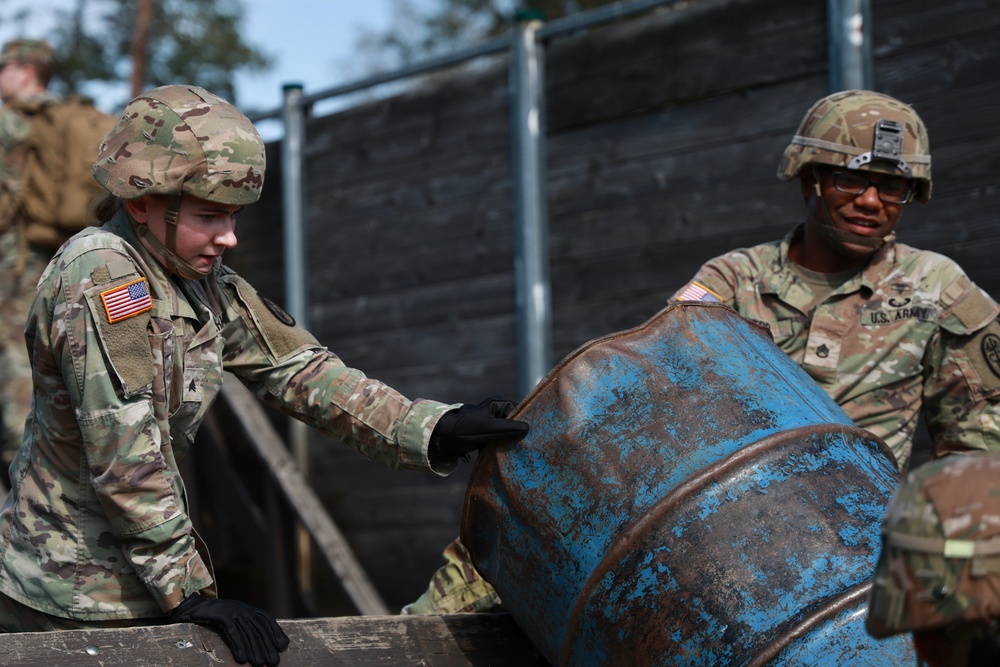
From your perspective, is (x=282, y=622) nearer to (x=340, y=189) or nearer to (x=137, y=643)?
(x=137, y=643)

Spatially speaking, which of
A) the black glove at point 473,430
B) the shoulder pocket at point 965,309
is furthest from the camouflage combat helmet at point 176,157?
the shoulder pocket at point 965,309

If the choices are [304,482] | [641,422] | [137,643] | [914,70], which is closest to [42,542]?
[137,643]

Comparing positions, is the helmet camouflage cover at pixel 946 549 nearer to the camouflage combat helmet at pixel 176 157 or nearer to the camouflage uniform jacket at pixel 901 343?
the camouflage combat helmet at pixel 176 157

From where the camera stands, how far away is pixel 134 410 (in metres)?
2.41

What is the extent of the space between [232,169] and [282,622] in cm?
91

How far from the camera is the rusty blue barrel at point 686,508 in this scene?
2.26 metres

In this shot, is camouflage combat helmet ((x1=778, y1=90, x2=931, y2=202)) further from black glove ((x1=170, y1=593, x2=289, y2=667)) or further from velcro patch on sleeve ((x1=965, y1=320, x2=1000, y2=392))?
black glove ((x1=170, y1=593, x2=289, y2=667))

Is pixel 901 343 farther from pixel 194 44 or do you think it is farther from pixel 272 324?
pixel 194 44

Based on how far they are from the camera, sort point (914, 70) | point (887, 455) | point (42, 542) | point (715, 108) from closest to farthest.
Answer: point (42, 542)
point (887, 455)
point (914, 70)
point (715, 108)

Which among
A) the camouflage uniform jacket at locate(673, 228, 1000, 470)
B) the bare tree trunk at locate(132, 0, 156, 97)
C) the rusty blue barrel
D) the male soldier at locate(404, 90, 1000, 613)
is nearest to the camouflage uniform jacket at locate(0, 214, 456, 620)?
the rusty blue barrel

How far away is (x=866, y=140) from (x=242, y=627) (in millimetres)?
1988

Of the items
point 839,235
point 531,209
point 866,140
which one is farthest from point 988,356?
point 531,209

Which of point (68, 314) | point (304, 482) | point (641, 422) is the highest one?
point (68, 314)

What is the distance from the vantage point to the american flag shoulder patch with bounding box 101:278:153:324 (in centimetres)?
243
